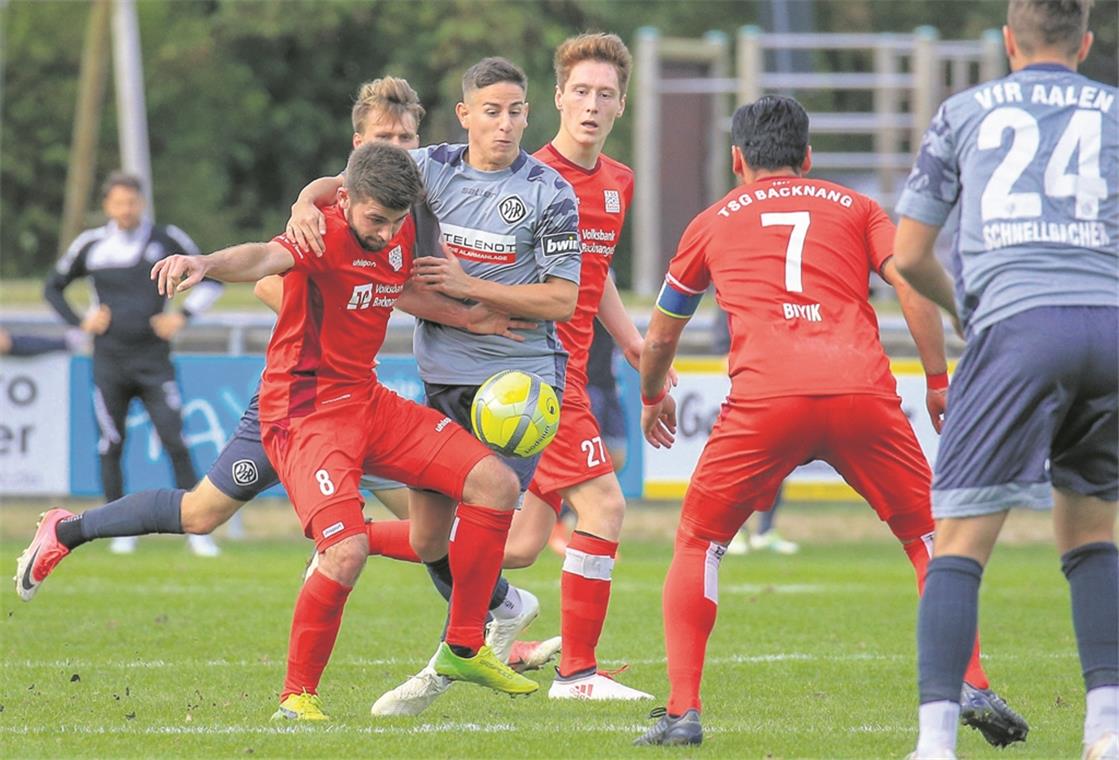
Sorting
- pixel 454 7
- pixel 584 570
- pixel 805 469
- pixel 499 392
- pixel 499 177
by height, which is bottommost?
pixel 805 469

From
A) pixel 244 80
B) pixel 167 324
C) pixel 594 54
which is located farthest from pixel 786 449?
pixel 244 80

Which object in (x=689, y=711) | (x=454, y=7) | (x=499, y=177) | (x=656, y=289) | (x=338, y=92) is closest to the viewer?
(x=689, y=711)

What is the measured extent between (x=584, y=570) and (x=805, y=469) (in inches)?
309

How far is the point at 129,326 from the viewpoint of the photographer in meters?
13.4

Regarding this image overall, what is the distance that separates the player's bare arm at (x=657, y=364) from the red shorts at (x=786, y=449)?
40 cm

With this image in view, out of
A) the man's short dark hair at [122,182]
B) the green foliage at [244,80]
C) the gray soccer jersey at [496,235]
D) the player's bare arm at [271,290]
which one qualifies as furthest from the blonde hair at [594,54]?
the green foliage at [244,80]

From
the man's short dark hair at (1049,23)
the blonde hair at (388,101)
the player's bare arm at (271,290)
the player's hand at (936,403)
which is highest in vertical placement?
the man's short dark hair at (1049,23)

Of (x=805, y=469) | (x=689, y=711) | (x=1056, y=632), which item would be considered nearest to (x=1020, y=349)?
(x=689, y=711)

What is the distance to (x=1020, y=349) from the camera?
5.23m

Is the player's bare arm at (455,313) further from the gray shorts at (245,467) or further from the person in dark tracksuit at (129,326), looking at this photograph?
the person in dark tracksuit at (129,326)

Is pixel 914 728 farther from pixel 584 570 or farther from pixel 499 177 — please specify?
pixel 499 177

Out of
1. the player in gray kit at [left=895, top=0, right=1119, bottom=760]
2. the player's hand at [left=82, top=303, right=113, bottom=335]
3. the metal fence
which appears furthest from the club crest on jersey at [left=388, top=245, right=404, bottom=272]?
the metal fence

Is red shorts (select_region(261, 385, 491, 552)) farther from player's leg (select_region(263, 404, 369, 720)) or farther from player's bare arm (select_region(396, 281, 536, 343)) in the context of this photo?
player's bare arm (select_region(396, 281, 536, 343))

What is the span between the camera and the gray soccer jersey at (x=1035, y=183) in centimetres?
528
